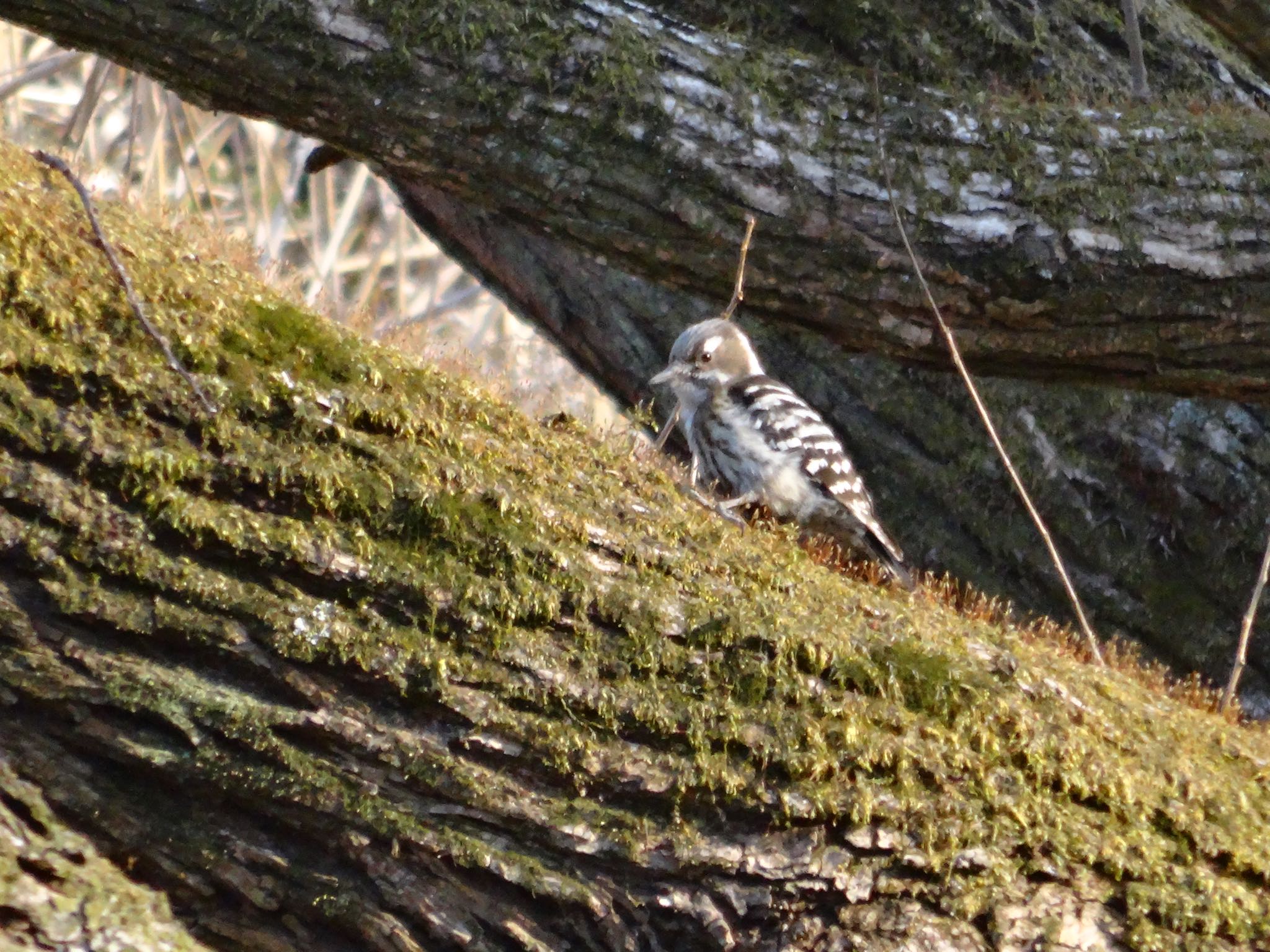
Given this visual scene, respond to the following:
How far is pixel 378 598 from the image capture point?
2.42 meters

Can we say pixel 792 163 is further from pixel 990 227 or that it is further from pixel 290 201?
pixel 290 201

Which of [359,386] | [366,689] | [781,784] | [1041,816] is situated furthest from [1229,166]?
[366,689]

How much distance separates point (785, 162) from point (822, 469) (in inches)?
62.4

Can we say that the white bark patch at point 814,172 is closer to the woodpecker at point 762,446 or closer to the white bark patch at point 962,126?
the white bark patch at point 962,126

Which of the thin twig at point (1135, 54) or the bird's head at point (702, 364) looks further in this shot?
the bird's head at point (702, 364)

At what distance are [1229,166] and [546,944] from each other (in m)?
2.75

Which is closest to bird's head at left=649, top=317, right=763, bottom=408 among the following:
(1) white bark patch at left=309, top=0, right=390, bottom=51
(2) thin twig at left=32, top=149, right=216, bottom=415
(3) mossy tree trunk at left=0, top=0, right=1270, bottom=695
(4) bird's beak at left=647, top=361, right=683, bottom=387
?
(4) bird's beak at left=647, top=361, right=683, bottom=387

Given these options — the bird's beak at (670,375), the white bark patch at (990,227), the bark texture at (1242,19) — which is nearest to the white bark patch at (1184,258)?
the white bark patch at (990,227)

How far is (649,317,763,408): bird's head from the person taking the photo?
5.02 metres

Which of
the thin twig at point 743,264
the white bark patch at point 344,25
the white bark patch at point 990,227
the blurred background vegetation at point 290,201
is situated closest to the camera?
the white bark patch at point 344,25

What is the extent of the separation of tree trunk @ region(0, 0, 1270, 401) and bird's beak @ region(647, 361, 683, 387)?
1.37 meters

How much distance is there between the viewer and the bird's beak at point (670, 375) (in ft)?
16.5

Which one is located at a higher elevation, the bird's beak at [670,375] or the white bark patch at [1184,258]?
the white bark patch at [1184,258]

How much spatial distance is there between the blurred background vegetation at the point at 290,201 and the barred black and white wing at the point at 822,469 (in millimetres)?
2088
